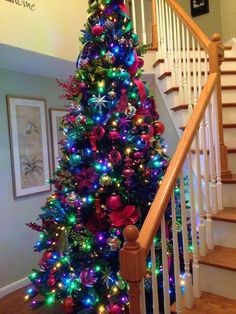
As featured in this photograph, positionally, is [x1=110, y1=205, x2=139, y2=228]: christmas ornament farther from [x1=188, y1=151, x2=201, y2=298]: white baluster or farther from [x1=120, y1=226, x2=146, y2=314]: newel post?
[x1=120, y1=226, x2=146, y2=314]: newel post

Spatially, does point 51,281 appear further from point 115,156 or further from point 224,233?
point 224,233

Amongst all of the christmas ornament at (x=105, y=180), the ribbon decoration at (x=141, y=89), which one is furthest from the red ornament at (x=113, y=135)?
the ribbon decoration at (x=141, y=89)

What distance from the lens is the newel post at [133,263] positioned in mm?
1205

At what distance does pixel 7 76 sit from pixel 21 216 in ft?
4.74

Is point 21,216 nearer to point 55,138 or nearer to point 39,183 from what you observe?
point 39,183

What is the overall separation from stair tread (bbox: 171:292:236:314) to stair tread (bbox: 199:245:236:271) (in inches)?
7.1

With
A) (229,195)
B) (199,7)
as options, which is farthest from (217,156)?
(199,7)

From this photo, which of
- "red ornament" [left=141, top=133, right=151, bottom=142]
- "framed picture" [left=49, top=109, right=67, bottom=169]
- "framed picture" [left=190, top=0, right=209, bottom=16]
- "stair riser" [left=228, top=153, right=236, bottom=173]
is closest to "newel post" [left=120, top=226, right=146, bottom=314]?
"red ornament" [left=141, top=133, right=151, bottom=142]

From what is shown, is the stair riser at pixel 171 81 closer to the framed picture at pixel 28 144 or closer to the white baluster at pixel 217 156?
the white baluster at pixel 217 156

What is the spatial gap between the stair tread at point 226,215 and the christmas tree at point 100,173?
531 mm

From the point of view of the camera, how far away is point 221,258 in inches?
69.8

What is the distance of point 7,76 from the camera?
309 cm

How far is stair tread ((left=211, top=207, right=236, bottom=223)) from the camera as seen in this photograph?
1.88m

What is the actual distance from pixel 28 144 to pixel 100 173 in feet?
4.64
